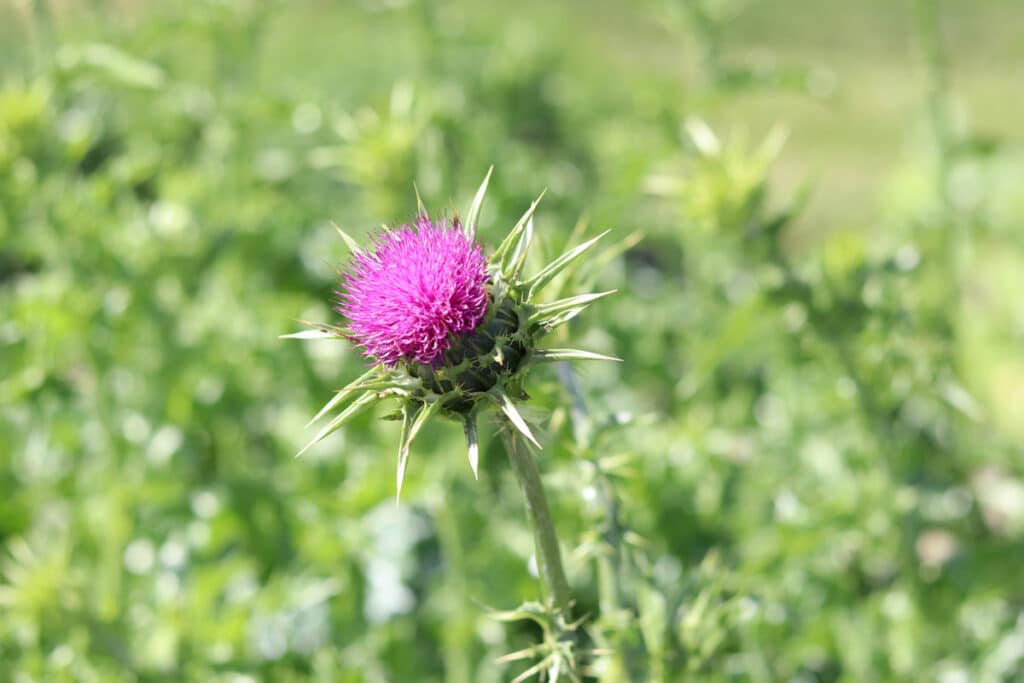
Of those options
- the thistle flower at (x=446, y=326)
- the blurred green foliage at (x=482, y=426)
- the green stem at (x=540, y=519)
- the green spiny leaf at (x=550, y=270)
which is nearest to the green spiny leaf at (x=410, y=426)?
the thistle flower at (x=446, y=326)

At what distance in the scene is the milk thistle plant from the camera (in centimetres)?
181

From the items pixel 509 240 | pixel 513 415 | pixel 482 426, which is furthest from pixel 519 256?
pixel 482 426

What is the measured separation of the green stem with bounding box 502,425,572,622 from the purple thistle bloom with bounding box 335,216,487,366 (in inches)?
7.9

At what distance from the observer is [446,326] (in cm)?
182

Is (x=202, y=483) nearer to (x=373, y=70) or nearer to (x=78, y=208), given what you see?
(x=78, y=208)

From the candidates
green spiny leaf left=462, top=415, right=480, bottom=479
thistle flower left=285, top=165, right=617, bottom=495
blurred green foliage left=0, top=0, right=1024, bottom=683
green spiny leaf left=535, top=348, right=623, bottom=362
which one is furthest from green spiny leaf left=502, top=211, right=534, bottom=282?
blurred green foliage left=0, top=0, right=1024, bottom=683

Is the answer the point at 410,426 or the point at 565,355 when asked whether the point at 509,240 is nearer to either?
the point at 565,355

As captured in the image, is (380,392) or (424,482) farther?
(424,482)

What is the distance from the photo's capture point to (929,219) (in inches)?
161

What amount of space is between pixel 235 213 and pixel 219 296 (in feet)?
2.34

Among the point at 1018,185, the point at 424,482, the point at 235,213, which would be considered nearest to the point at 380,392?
the point at 424,482

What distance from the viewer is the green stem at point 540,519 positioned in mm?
1919

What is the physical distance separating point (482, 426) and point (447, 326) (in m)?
2.47

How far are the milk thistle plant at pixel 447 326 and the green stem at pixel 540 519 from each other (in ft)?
0.04
